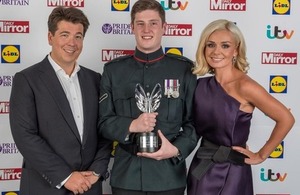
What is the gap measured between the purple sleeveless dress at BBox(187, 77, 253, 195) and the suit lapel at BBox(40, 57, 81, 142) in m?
0.56

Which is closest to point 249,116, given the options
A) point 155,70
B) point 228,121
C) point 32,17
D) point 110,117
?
point 228,121

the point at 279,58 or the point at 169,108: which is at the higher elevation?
the point at 279,58

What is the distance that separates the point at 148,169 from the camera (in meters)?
1.91

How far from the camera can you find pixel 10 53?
2.60 m

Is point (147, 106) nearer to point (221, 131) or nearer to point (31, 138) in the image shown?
point (221, 131)

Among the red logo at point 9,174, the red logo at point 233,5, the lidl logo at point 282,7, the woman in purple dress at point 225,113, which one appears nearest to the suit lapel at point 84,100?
the woman in purple dress at point 225,113

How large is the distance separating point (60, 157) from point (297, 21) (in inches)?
70.6

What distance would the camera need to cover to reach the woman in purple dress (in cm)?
184

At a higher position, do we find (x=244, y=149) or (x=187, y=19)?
(x=187, y=19)

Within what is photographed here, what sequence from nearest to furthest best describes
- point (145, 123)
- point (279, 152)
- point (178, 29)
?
point (145, 123), point (178, 29), point (279, 152)

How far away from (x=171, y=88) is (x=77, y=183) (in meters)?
0.59

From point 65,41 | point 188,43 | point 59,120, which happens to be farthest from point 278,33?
point 59,120

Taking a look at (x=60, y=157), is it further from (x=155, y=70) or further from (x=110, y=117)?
(x=155, y=70)

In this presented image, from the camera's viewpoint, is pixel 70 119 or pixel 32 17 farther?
pixel 32 17
